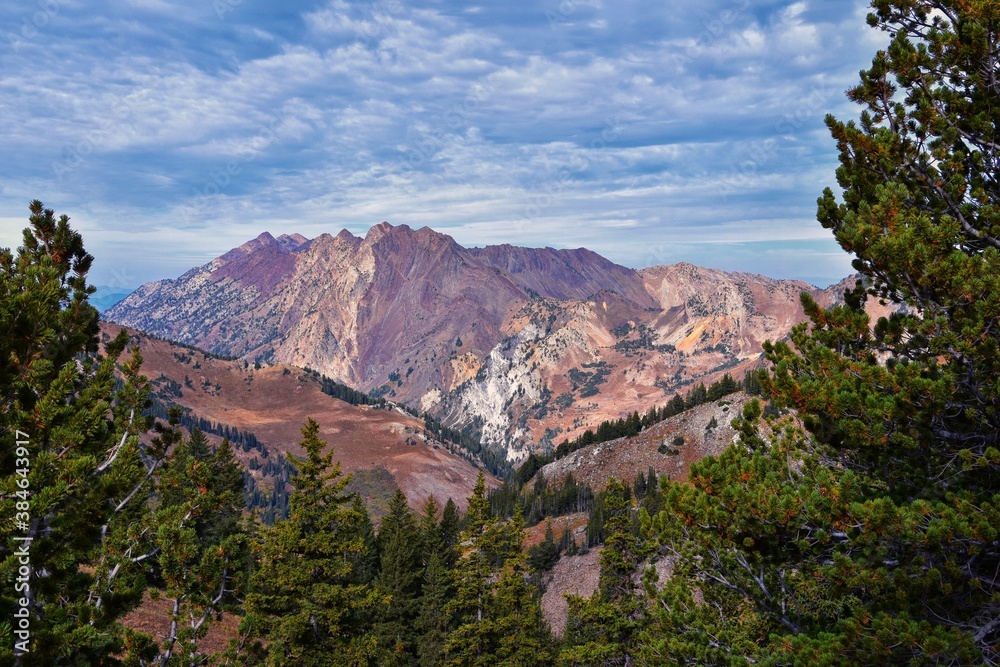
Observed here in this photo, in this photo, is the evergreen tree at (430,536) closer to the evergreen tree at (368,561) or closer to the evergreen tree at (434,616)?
the evergreen tree at (368,561)

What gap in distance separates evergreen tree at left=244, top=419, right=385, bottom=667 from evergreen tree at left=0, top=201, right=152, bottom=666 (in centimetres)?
1483

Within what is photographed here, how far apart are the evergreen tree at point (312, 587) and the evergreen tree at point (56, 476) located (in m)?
14.8

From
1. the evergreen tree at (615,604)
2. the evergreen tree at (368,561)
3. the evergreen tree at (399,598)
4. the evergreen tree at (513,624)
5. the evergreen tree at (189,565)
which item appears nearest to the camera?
the evergreen tree at (189,565)

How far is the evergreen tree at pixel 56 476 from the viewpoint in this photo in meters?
8.32

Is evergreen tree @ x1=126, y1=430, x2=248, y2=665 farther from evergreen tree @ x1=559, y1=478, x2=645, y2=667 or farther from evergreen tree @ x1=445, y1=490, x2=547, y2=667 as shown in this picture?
evergreen tree @ x1=559, y1=478, x2=645, y2=667

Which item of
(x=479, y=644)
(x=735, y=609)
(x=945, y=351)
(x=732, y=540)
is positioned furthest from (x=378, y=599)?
(x=945, y=351)

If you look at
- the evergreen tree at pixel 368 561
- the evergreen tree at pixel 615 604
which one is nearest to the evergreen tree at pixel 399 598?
the evergreen tree at pixel 368 561

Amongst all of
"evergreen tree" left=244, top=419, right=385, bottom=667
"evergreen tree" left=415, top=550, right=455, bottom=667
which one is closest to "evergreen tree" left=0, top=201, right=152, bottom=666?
"evergreen tree" left=244, top=419, right=385, bottom=667

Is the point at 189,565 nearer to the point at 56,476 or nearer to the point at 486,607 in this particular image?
the point at 56,476

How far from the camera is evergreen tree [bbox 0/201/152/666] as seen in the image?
27.3ft

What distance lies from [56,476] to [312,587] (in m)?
19.5

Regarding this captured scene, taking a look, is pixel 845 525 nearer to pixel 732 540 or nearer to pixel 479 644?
pixel 732 540

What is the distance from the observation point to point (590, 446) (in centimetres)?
16188

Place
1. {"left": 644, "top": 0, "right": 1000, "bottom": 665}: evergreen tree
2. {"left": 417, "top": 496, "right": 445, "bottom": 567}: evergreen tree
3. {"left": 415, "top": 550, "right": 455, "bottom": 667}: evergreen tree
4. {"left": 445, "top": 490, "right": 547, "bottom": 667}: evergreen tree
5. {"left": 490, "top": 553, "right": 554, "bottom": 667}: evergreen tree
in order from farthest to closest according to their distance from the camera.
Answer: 1. {"left": 417, "top": 496, "right": 445, "bottom": 567}: evergreen tree
2. {"left": 415, "top": 550, "right": 455, "bottom": 667}: evergreen tree
3. {"left": 490, "top": 553, "right": 554, "bottom": 667}: evergreen tree
4. {"left": 445, "top": 490, "right": 547, "bottom": 667}: evergreen tree
5. {"left": 644, "top": 0, "right": 1000, "bottom": 665}: evergreen tree
